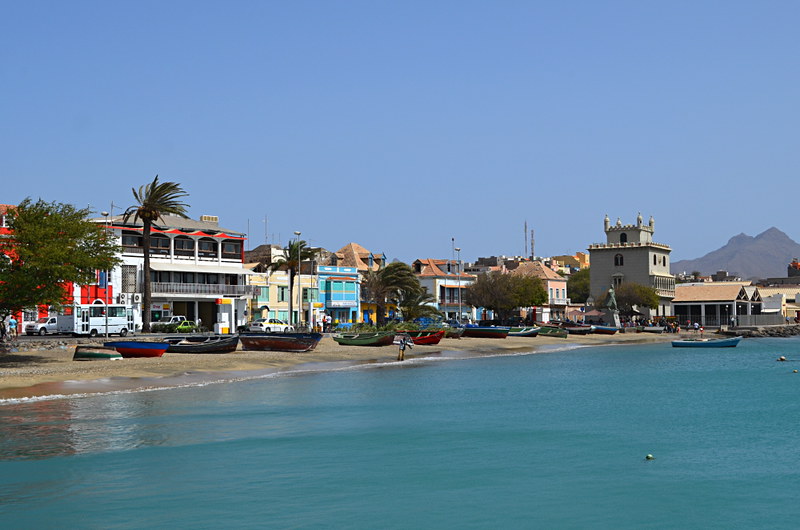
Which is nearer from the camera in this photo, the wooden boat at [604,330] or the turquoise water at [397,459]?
the turquoise water at [397,459]

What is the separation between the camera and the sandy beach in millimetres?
40628

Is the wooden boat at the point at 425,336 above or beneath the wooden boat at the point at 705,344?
above

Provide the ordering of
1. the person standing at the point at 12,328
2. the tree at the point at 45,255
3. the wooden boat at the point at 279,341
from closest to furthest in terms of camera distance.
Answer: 1. the tree at the point at 45,255
2. the person standing at the point at 12,328
3. the wooden boat at the point at 279,341

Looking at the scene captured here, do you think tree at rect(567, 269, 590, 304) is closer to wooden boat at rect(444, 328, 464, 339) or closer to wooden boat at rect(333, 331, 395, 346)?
wooden boat at rect(444, 328, 464, 339)

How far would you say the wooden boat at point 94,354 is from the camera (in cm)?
4931

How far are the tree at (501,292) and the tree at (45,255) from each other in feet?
277

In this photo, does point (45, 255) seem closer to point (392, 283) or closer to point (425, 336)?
point (425, 336)

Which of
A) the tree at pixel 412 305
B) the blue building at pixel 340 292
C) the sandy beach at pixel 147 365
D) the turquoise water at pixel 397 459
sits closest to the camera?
the turquoise water at pixel 397 459

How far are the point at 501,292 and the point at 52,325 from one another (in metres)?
70.1

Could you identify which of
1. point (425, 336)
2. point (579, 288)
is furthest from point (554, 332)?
point (579, 288)

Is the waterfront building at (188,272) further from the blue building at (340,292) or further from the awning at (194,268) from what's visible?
the blue building at (340,292)

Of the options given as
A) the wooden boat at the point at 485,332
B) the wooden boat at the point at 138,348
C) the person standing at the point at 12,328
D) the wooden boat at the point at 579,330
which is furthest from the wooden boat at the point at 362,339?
the wooden boat at the point at 579,330

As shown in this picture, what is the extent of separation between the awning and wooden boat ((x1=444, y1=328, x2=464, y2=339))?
21.4m

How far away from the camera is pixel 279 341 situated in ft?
211
